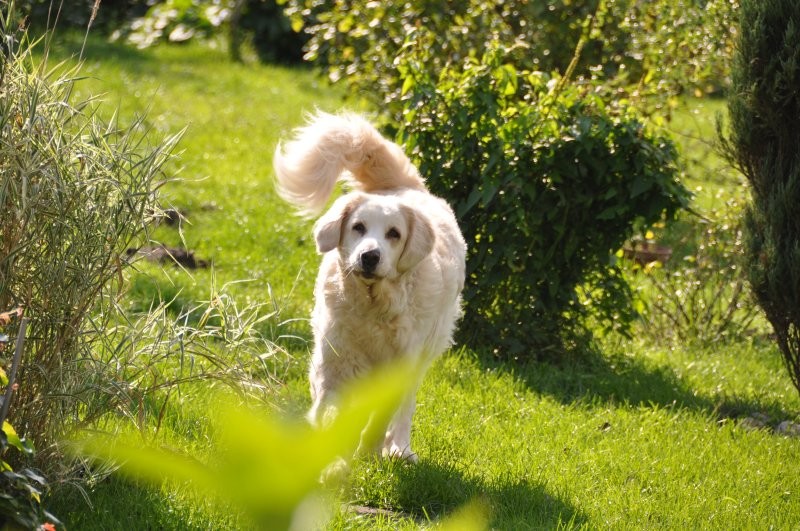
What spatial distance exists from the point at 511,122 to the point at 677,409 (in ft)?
6.05

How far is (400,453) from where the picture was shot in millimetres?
4363

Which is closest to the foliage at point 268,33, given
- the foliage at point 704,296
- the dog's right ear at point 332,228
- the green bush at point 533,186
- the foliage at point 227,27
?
the foliage at point 227,27

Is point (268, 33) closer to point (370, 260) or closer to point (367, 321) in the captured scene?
point (367, 321)

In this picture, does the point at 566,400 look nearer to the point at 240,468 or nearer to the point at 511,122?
the point at 511,122

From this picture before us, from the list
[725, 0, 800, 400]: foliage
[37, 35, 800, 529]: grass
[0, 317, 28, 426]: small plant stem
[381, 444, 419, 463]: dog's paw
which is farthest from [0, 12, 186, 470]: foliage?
[725, 0, 800, 400]: foliage

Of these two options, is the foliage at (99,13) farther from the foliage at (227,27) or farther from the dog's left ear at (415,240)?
the dog's left ear at (415,240)

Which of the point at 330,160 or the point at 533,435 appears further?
the point at 330,160

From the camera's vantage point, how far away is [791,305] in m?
5.11

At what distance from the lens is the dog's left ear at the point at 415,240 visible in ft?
14.2

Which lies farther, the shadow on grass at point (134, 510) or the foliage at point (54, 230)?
the shadow on grass at point (134, 510)

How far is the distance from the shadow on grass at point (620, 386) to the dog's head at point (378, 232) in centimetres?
159

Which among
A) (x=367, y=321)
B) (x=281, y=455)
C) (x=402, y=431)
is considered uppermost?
(x=281, y=455)

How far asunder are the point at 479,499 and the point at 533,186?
246 centimetres

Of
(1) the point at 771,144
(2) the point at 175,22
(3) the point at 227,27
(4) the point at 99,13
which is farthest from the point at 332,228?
(2) the point at 175,22
